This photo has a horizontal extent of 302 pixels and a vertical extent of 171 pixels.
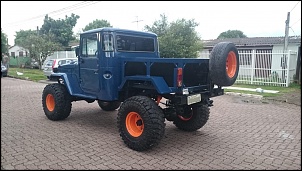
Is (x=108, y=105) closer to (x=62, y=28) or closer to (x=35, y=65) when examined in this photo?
(x=35, y=65)

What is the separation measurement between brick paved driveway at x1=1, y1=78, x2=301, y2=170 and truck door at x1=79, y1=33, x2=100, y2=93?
979 mm

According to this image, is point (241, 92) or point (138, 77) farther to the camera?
point (241, 92)

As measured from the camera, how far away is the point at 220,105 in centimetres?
871

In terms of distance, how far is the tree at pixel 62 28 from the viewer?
3035cm

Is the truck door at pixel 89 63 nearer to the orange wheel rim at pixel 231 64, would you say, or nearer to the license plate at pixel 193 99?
the license plate at pixel 193 99

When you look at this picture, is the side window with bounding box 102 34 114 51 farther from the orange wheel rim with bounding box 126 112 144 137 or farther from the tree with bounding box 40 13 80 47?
the tree with bounding box 40 13 80 47

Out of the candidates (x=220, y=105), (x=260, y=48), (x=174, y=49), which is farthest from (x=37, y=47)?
(x=220, y=105)

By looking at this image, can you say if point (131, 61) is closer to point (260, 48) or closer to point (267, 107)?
point (267, 107)

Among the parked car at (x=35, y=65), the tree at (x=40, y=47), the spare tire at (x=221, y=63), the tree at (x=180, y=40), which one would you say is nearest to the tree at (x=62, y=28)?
the parked car at (x=35, y=65)

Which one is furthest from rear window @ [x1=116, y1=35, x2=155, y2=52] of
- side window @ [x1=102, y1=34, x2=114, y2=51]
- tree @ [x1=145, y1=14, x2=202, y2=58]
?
tree @ [x1=145, y1=14, x2=202, y2=58]

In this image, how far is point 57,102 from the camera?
6160mm

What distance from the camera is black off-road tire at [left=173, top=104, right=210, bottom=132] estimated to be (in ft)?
17.9

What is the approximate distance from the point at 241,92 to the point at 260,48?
901 cm

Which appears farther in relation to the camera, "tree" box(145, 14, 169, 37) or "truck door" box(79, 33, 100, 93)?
"tree" box(145, 14, 169, 37)
